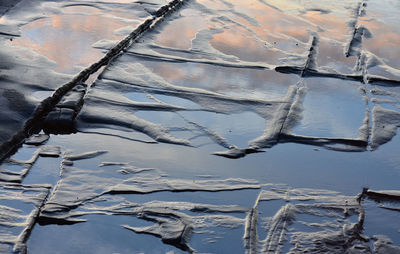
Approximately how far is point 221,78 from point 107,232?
107 inches

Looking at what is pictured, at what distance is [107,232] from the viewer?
283 cm

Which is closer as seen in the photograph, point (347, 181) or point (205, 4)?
point (347, 181)

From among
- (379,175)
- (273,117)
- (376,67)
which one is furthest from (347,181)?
(376,67)

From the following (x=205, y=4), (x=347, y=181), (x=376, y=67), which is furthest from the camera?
(x=205, y=4)

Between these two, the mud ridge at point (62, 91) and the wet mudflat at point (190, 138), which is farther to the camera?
the mud ridge at point (62, 91)

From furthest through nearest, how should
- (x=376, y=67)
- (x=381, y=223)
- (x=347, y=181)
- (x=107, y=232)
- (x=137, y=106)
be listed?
(x=376, y=67) → (x=137, y=106) → (x=347, y=181) → (x=381, y=223) → (x=107, y=232)

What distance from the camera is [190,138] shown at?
3.95 meters

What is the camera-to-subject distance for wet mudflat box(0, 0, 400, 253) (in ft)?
9.59

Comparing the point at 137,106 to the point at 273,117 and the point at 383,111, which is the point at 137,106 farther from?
the point at 383,111

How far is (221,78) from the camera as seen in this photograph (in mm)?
5258

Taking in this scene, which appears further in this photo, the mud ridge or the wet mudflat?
the mud ridge

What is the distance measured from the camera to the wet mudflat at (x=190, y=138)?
9.59ft

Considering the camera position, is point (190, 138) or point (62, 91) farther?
point (62, 91)

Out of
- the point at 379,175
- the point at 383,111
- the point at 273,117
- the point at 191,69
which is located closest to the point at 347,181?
the point at 379,175
